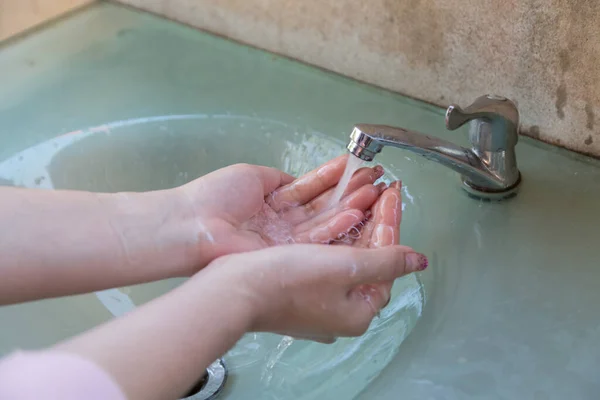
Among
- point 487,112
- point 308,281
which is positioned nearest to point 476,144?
point 487,112

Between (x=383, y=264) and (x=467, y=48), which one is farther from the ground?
(x=467, y=48)

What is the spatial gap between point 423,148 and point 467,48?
19 cm

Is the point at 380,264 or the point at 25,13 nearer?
the point at 380,264

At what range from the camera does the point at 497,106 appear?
67 centimetres

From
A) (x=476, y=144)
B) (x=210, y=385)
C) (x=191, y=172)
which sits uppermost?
(x=476, y=144)

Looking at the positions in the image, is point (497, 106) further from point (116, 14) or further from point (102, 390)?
point (116, 14)

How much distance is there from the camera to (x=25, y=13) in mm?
1073

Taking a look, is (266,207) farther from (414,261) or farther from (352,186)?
(414,261)

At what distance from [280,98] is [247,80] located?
0.23ft

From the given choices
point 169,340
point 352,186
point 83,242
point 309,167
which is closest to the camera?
point 169,340

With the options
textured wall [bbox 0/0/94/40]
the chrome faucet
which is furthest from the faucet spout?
textured wall [bbox 0/0/94/40]

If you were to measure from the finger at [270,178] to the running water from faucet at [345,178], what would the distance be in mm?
57

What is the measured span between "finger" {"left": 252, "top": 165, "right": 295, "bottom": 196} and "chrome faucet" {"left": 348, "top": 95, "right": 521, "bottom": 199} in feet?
0.34

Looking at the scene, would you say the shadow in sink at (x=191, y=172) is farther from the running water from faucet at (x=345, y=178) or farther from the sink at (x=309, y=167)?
the running water from faucet at (x=345, y=178)
